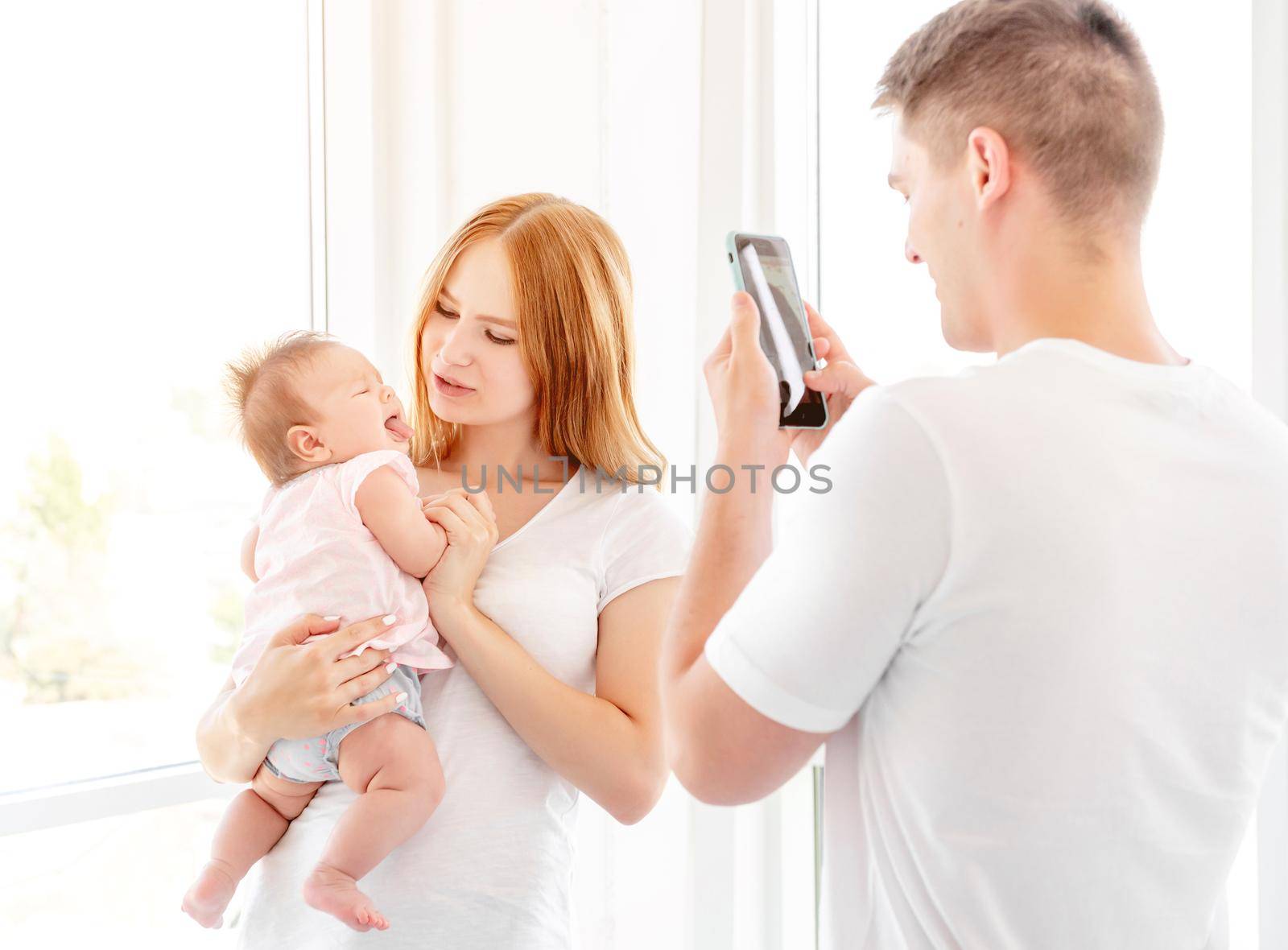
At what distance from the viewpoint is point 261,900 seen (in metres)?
1.17

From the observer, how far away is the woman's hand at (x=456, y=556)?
1.21 meters

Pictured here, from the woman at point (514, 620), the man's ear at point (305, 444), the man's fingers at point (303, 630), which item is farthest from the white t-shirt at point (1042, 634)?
the man's ear at point (305, 444)

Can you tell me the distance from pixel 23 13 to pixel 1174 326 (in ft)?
5.91

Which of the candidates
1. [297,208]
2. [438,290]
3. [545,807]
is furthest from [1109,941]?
[297,208]

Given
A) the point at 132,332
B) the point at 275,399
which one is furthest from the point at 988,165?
the point at 132,332

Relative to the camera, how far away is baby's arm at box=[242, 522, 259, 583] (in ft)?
4.41

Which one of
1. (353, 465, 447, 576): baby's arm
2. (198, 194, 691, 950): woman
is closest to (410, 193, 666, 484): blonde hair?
(198, 194, 691, 950): woman

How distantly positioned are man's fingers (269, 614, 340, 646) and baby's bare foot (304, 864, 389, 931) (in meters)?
0.26

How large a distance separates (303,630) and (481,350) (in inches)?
17.0

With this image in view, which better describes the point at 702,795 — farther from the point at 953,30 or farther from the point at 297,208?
the point at 297,208

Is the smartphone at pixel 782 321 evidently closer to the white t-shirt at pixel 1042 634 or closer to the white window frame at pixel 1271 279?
the white t-shirt at pixel 1042 634

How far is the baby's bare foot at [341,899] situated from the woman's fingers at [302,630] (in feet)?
0.85

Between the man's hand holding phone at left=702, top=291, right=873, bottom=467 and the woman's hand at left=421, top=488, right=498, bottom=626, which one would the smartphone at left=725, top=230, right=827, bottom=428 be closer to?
the man's hand holding phone at left=702, top=291, right=873, bottom=467

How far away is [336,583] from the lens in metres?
1.20
